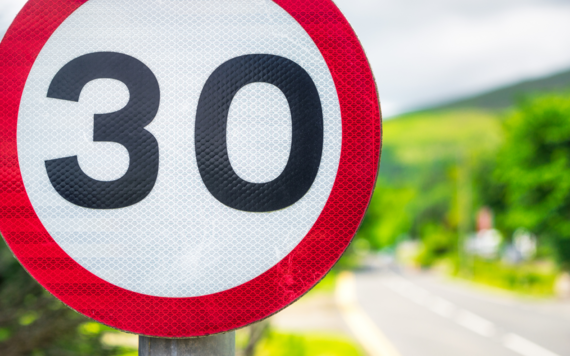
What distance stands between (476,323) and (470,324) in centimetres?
20

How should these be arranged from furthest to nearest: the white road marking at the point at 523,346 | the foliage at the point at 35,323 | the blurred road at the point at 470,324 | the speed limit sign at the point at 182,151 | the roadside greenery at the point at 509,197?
the roadside greenery at the point at 509,197
the blurred road at the point at 470,324
the white road marking at the point at 523,346
the foliage at the point at 35,323
the speed limit sign at the point at 182,151

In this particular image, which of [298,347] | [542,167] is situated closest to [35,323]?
[298,347]

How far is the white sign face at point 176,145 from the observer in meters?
0.71

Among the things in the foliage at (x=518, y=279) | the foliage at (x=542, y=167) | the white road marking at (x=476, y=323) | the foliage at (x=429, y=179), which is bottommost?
the white road marking at (x=476, y=323)

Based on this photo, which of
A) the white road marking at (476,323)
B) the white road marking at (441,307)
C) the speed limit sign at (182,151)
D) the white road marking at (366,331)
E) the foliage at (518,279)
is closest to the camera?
the speed limit sign at (182,151)

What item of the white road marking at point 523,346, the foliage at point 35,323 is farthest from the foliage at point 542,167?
the foliage at point 35,323

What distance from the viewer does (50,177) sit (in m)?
0.72

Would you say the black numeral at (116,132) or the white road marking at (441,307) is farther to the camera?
the white road marking at (441,307)

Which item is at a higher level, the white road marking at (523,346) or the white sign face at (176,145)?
the white road marking at (523,346)

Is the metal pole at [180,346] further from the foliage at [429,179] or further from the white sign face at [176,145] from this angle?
the foliage at [429,179]

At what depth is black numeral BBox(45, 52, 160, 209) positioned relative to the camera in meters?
0.72

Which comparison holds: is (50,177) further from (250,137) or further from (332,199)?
(332,199)

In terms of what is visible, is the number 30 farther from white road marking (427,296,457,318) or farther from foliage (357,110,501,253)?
white road marking (427,296,457,318)

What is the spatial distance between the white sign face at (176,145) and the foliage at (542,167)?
1745 centimetres
